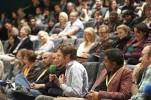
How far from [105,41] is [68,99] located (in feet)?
9.39

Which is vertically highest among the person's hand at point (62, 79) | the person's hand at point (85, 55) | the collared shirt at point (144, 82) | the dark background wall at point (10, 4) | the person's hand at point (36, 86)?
the dark background wall at point (10, 4)

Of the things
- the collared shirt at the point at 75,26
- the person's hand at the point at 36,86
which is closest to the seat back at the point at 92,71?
the person's hand at the point at 36,86

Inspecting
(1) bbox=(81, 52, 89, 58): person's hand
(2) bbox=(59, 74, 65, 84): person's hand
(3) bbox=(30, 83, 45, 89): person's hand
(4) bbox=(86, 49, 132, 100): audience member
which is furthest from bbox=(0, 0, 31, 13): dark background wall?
(4) bbox=(86, 49, 132, 100): audience member

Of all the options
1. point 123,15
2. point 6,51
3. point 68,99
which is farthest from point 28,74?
point 6,51

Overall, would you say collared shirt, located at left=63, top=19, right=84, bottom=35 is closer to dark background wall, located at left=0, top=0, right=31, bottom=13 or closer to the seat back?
the seat back

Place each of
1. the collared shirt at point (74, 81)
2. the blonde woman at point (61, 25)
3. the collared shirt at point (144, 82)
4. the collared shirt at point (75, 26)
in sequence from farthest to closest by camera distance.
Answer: the blonde woman at point (61, 25)
the collared shirt at point (75, 26)
the collared shirt at point (74, 81)
the collared shirt at point (144, 82)

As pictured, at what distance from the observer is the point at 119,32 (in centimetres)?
625

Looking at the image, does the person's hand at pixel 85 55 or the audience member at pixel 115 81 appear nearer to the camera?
the audience member at pixel 115 81

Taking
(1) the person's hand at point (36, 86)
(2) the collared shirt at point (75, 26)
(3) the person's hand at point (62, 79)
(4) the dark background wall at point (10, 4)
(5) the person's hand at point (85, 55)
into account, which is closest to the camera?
(3) the person's hand at point (62, 79)

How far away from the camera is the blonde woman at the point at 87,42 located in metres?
6.82

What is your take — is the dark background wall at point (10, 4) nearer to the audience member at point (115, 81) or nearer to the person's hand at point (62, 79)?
the person's hand at point (62, 79)

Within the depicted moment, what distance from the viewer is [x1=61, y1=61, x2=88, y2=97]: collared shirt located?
434 centimetres

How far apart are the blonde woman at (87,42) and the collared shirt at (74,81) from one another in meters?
2.22

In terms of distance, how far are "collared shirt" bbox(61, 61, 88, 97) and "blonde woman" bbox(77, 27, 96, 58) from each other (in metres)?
2.22
